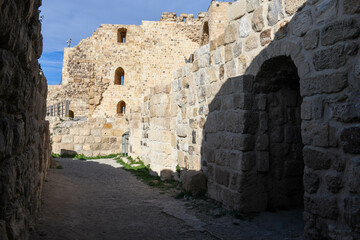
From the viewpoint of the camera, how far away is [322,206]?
289 cm

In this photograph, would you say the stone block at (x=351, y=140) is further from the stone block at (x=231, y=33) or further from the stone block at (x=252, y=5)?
the stone block at (x=231, y=33)

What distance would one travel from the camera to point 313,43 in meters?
3.06

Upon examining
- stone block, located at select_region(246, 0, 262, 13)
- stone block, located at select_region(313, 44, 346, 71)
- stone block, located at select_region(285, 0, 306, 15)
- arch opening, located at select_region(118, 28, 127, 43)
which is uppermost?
arch opening, located at select_region(118, 28, 127, 43)

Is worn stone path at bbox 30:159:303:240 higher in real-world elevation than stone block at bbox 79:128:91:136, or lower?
lower

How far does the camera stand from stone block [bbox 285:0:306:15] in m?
3.24

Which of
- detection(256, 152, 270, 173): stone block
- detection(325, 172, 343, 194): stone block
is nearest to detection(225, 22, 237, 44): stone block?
detection(256, 152, 270, 173): stone block

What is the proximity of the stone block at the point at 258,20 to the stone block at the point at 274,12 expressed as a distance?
0.43ft

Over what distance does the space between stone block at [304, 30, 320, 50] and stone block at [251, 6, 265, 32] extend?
86cm

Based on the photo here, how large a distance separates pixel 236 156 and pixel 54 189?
3.17 meters

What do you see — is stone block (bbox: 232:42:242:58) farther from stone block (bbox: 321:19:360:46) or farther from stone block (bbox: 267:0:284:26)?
stone block (bbox: 321:19:360:46)

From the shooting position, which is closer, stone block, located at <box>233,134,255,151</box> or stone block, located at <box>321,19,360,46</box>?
stone block, located at <box>321,19,360,46</box>

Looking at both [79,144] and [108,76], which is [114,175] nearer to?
[79,144]

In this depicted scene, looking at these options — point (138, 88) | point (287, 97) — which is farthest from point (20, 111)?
point (138, 88)

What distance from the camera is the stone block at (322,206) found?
9.09ft
